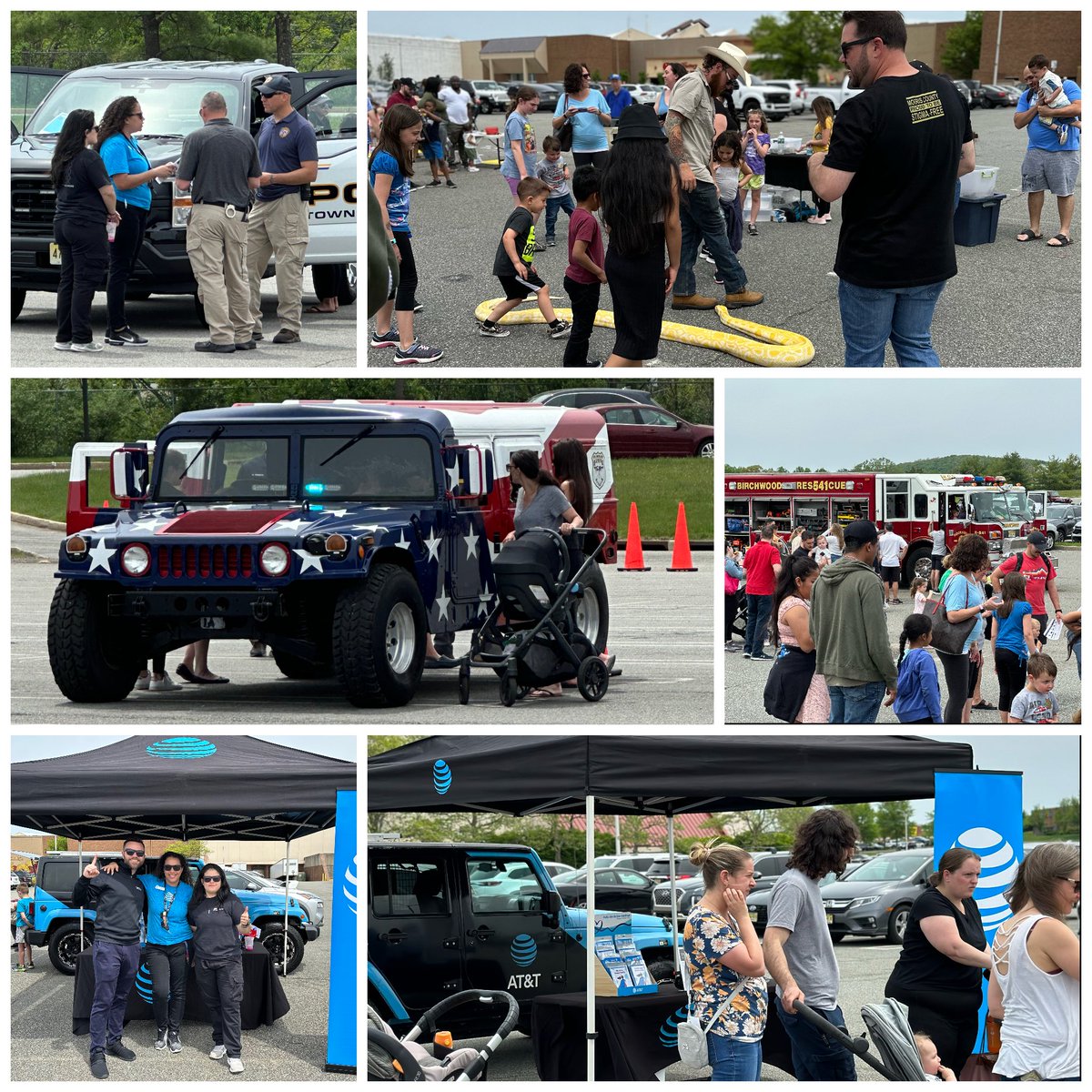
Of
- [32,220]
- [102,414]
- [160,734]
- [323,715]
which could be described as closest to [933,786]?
[323,715]

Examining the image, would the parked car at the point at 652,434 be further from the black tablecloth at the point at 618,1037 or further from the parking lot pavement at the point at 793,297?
the black tablecloth at the point at 618,1037

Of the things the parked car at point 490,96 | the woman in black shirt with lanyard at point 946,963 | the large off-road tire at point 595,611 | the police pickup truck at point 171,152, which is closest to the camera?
the woman in black shirt with lanyard at point 946,963

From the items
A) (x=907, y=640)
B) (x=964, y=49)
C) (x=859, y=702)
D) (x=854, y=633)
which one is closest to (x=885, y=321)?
(x=854, y=633)

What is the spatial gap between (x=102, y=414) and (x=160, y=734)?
15.0 meters

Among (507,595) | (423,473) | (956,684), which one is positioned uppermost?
(423,473)

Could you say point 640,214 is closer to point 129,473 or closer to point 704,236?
point 704,236

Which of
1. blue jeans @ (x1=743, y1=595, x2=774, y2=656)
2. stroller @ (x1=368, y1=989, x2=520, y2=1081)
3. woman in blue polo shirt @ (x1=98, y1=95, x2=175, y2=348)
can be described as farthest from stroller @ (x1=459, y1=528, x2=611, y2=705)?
blue jeans @ (x1=743, y1=595, x2=774, y2=656)

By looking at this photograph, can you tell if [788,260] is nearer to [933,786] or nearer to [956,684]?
[956,684]

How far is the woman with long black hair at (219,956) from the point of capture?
737cm

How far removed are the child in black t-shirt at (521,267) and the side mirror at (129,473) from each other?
8.05ft

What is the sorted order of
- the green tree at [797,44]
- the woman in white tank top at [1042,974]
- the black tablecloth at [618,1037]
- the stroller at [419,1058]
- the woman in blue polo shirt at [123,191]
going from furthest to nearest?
1. the green tree at [797,44]
2. the woman in blue polo shirt at [123,191]
3. the black tablecloth at [618,1037]
4. the stroller at [419,1058]
5. the woman in white tank top at [1042,974]

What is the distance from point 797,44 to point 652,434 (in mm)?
31039

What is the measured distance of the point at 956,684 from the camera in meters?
8.24

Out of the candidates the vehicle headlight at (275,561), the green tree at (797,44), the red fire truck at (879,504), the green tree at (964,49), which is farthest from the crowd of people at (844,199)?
the green tree at (797,44)
